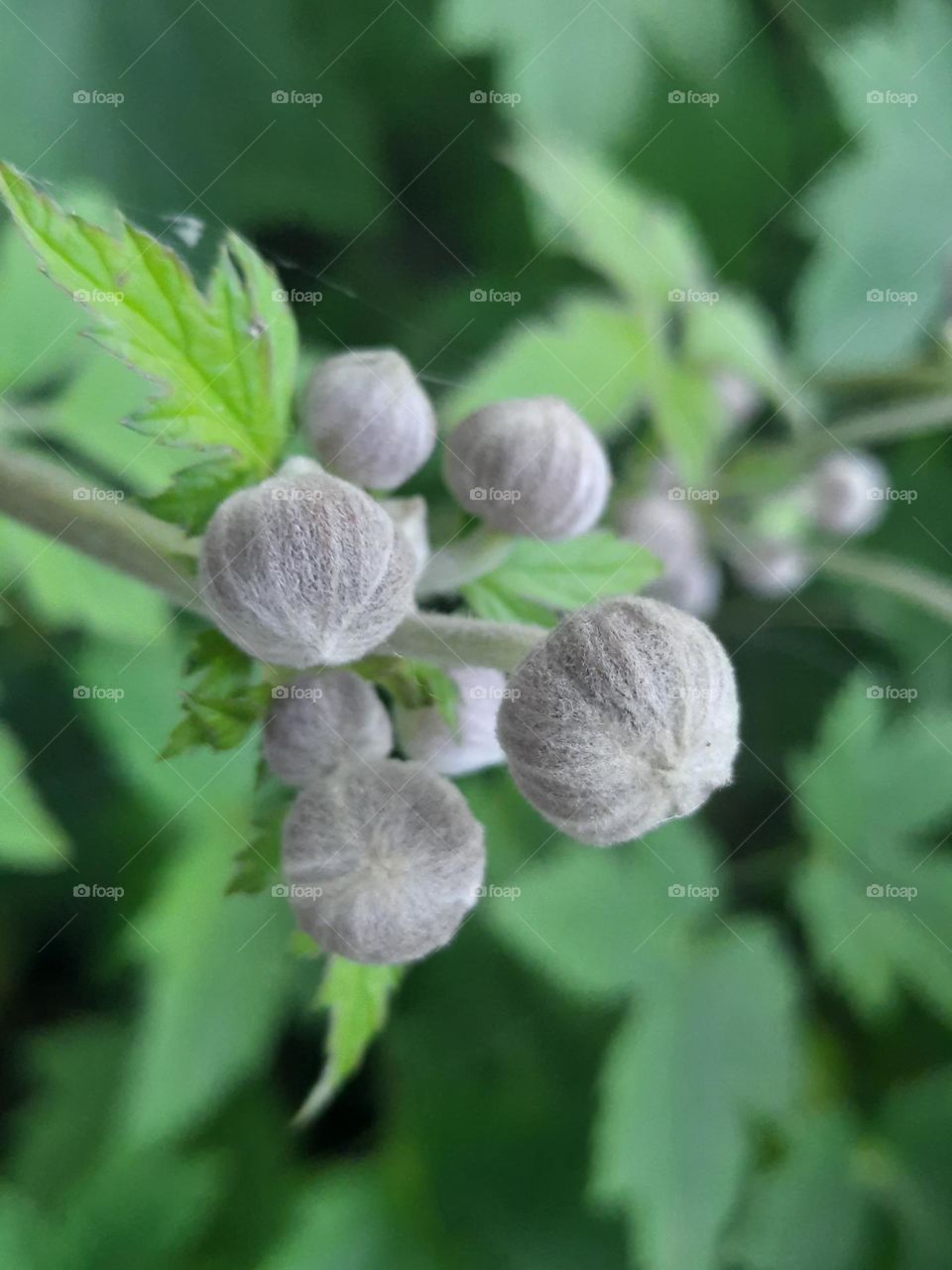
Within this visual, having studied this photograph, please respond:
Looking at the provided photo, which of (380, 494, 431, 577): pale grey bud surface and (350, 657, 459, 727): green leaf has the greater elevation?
(380, 494, 431, 577): pale grey bud surface

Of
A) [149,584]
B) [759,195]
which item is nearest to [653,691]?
[149,584]

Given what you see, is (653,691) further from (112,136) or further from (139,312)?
(112,136)

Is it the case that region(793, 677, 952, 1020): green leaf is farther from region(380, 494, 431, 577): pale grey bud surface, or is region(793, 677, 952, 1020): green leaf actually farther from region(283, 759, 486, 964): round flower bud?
region(283, 759, 486, 964): round flower bud

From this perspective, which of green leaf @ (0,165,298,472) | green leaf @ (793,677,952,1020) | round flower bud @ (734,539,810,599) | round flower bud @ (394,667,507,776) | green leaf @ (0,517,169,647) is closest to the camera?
green leaf @ (0,165,298,472)

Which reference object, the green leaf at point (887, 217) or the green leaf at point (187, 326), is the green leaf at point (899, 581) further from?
→ the green leaf at point (187, 326)

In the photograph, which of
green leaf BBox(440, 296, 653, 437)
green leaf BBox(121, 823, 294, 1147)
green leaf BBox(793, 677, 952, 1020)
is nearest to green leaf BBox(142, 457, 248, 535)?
green leaf BBox(440, 296, 653, 437)

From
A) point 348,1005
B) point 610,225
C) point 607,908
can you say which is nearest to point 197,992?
point 607,908

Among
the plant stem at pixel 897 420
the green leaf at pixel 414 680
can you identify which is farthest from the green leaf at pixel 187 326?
the plant stem at pixel 897 420
